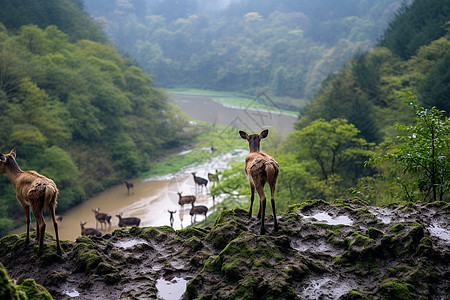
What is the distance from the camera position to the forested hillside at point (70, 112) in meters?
28.5

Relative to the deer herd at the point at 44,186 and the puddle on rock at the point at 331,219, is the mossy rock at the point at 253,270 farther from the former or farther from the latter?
the puddle on rock at the point at 331,219

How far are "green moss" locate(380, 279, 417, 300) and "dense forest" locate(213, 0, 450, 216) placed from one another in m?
3.36

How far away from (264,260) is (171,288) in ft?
4.59

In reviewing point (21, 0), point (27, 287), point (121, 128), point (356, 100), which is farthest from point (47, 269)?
point (21, 0)

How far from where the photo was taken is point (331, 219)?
6.78m

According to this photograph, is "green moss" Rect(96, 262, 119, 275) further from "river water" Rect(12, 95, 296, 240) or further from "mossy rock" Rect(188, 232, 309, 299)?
"river water" Rect(12, 95, 296, 240)

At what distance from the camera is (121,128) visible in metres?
41.8

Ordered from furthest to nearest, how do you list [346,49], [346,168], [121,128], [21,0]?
[346,49]
[21,0]
[121,128]
[346,168]

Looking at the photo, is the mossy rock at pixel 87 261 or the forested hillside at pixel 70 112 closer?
the mossy rock at pixel 87 261

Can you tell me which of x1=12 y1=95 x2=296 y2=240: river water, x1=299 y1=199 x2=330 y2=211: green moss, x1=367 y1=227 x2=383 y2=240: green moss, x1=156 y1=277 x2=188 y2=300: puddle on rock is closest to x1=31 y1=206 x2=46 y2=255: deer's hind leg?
x1=156 y1=277 x2=188 y2=300: puddle on rock

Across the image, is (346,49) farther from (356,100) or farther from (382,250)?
(382,250)

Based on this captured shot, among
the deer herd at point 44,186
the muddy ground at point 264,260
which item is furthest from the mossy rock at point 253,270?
the deer herd at point 44,186

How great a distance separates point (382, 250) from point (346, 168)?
21805 millimetres

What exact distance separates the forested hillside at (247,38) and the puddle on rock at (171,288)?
73.7 meters
